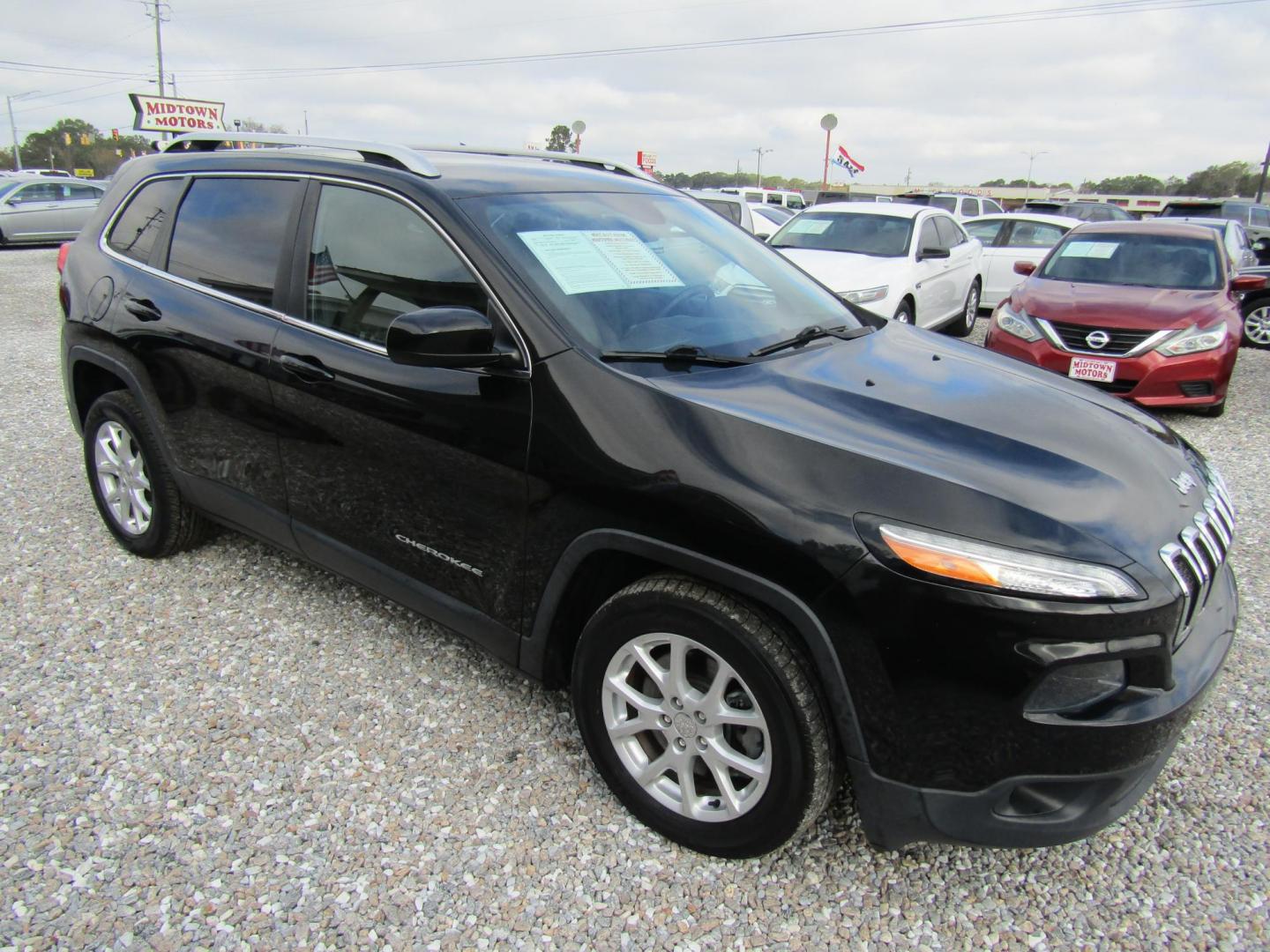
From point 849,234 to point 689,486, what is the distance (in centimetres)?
A: 769

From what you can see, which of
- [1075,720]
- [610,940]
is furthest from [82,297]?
[1075,720]

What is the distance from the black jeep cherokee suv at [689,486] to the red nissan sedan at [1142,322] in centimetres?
394

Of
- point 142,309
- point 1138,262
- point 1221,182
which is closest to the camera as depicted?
point 142,309

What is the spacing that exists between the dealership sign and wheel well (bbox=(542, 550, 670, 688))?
24281mm

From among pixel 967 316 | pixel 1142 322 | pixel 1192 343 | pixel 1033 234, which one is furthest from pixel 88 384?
pixel 1033 234

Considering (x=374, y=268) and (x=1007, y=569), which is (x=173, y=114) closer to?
(x=374, y=268)

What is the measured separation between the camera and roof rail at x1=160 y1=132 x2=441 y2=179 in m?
2.63

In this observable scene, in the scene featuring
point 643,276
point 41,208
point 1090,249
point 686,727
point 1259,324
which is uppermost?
point 41,208

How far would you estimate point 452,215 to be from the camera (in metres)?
2.44

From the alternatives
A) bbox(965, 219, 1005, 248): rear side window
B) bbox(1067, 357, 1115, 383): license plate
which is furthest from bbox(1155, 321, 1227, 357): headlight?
bbox(965, 219, 1005, 248): rear side window

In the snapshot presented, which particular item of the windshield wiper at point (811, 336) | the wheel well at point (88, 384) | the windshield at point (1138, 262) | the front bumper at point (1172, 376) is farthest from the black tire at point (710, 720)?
the windshield at point (1138, 262)

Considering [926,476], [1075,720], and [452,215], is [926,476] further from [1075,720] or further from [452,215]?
[452,215]

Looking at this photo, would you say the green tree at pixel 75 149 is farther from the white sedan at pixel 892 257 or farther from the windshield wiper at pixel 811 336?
the windshield wiper at pixel 811 336

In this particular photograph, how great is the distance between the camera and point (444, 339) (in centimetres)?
218
